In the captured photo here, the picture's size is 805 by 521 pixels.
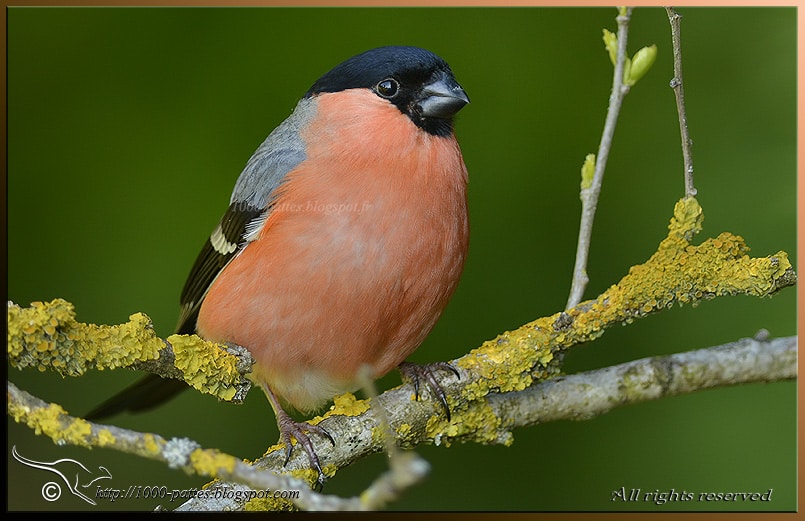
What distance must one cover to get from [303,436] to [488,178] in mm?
901

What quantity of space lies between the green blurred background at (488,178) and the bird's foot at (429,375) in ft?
0.90

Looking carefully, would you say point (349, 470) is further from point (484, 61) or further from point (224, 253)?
point (484, 61)

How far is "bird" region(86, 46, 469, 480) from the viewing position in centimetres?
211

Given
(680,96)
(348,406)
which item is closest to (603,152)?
(680,96)

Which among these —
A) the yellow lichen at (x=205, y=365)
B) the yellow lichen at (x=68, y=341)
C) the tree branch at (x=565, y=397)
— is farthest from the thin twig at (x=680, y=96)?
the yellow lichen at (x=68, y=341)

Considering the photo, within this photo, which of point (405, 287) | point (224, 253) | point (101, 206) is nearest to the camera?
point (405, 287)

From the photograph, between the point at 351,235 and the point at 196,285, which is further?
the point at 196,285

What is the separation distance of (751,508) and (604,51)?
1.28 meters

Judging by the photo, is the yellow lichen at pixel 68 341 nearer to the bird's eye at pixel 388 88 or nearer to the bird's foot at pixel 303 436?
the bird's foot at pixel 303 436

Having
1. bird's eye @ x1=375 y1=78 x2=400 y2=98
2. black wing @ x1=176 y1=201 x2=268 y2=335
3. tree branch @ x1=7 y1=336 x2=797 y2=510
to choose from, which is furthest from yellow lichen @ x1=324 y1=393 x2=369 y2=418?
bird's eye @ x1=375 y1=78 x2=400 y2=98

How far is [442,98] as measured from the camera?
214 centimetres

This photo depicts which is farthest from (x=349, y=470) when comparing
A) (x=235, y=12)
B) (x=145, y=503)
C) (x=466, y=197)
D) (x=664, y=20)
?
(x=664, y=20)

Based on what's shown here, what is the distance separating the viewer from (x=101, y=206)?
2.47 m

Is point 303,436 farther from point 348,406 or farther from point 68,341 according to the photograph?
point 68,341
